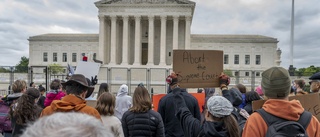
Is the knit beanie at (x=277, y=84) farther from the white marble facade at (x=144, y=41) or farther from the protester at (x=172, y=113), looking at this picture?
the white marble facade at (x=144, y=41)

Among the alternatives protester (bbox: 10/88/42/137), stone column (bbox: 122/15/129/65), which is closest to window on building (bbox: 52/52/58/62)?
stone column (bbox: 122/15/129/65)

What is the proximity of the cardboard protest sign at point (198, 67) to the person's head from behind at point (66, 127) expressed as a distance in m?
3.06

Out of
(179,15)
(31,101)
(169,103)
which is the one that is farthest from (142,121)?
(179,15)

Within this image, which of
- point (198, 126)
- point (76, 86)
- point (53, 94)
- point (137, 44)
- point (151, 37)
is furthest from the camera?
point (137, 44)

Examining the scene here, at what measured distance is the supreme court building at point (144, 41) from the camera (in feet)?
174

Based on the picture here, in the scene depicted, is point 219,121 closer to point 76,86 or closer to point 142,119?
point 142,119

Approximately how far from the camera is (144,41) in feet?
195

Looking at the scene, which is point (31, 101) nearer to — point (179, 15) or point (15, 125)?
point (15, 125)

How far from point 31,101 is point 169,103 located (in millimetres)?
2373

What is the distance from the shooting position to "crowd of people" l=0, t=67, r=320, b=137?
128cm

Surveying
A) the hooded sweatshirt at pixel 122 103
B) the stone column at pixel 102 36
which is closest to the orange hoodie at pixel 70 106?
the hooded sweatshirt at pixel 122 103

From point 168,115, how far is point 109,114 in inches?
46.0

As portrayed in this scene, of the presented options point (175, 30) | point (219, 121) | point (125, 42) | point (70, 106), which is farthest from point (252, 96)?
point (125, 42)

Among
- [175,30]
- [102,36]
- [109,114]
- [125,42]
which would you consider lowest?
[109,114]
